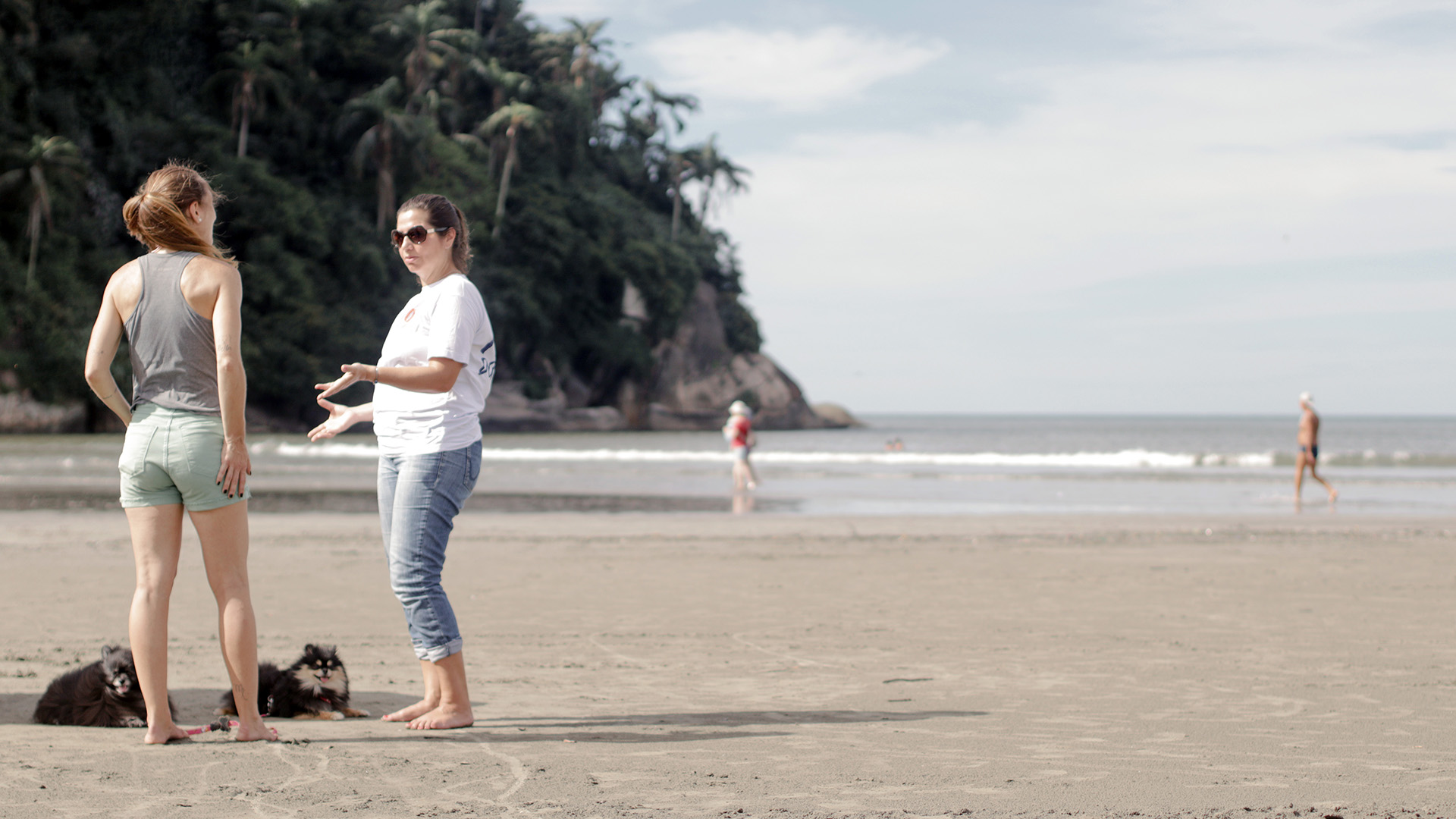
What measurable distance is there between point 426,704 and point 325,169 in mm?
53679

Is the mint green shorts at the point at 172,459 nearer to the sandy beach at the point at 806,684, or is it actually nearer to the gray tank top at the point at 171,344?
the gray tank top at the point at 171,344

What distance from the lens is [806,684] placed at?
4867mm

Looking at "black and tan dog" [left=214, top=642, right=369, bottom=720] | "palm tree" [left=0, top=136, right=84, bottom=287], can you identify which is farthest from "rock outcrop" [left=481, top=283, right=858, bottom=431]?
"black and tan dog" [left=214, top=642, right=369, bottom=720]

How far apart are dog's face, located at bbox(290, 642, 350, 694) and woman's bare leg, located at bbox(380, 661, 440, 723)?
9.2 inches

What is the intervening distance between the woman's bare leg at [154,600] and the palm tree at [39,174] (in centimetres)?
4305

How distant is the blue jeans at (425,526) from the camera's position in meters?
3.71

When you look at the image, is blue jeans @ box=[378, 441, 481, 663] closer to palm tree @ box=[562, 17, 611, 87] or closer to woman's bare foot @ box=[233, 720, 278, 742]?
woman's bare foot @ box=[233, 720, 278, 742]

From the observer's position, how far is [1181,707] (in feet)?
14.2

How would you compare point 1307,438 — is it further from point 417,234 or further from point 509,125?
point 509,125

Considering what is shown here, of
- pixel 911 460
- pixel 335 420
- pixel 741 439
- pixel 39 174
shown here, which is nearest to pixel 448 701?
pixel 335 420

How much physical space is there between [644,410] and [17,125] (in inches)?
1402

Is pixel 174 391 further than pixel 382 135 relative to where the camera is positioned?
No

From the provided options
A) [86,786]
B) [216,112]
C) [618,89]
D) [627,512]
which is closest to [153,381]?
[86,786]

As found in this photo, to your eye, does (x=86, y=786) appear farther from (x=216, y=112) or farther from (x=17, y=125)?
(x=216, y=112)
